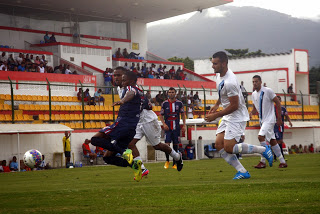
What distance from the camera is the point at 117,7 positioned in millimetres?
45156

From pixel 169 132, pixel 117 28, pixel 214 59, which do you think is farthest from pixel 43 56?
pixel 214 59

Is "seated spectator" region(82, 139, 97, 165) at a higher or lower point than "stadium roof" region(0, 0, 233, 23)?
lower

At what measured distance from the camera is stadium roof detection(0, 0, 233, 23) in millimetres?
41719

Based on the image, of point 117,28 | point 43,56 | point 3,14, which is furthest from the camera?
point 117,28

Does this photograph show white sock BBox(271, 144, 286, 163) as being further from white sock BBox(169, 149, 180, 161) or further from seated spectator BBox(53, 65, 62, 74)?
seated spectator BBox(53, 65, 62, 74)

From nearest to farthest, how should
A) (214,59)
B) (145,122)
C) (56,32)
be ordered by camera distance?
(214,59) → (145,122) → (56,32)

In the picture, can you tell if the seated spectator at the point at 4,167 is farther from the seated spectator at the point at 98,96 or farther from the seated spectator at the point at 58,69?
the seated spectator at the point at 58,69

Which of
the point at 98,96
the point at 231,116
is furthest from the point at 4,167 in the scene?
the point at 231,116

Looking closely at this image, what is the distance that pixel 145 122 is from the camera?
1304cm

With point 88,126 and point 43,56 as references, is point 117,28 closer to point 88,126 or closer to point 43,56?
point 43,56

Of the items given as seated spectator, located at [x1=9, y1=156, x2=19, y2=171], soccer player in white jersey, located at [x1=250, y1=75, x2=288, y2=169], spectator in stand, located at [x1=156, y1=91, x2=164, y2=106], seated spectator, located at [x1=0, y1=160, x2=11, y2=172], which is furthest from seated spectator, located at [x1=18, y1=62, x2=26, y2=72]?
soccer player in white jersey, located at [x1=250, y1=75, x2=288, y2=169]

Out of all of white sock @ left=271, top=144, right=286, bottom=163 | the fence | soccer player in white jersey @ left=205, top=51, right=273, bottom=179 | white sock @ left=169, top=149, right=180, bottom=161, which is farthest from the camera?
the fence

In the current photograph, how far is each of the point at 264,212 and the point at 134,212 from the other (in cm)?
146

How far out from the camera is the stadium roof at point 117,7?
41.7 metres
